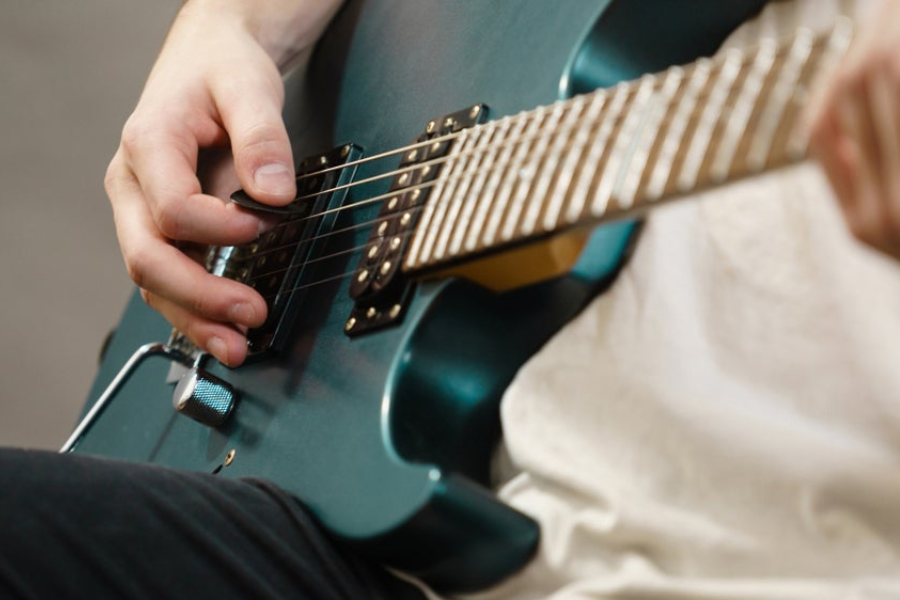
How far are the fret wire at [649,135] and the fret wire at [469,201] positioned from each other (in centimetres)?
12

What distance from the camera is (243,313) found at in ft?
A: 2.50

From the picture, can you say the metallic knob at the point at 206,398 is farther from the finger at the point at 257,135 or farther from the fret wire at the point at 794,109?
the fret wire at the point at 794,109

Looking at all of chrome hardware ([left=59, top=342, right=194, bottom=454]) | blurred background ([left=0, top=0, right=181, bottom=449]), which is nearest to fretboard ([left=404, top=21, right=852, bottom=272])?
chrome hardware ([left=59, top=342, right=194, bottom=454])

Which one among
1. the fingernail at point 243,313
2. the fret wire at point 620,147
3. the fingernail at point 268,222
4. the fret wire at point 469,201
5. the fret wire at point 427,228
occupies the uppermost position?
the fret wire at point 620,147

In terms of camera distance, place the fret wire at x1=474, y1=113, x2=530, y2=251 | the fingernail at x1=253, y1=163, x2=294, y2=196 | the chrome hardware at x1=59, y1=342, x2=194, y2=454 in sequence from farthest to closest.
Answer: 1. the chrome hardware at x1=59, y1=342, x2=194, y2=454
2. the fingernail at x1=253, y1=163, x2=294, y2=196
3. the fret wire at x1=474, y1=113, x2=530, y2=251

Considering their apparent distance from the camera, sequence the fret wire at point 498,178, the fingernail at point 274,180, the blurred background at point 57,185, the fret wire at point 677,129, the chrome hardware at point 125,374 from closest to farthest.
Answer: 1. the fret wire at point 677,129
2. the fret wire at point 498,178
3. the fingernail at point 274,180
4. the chrome hardware at point 125,374
5. the blurred background at point 57,185

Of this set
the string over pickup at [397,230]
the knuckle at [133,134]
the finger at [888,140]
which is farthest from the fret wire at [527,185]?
the knuckle at [133,134]

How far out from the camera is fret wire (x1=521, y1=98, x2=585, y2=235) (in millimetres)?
532

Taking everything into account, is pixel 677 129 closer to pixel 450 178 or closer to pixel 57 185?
pixel 450 178

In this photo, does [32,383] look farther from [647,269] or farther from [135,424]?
[647,269]

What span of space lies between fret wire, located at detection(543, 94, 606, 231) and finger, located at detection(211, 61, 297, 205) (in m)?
0.30

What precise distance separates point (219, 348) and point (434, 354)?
0.77 ft

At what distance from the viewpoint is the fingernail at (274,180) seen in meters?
0.75

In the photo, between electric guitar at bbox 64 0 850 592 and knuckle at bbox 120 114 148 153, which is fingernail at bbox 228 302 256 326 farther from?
knuckle at bbox 120 114 148 153
